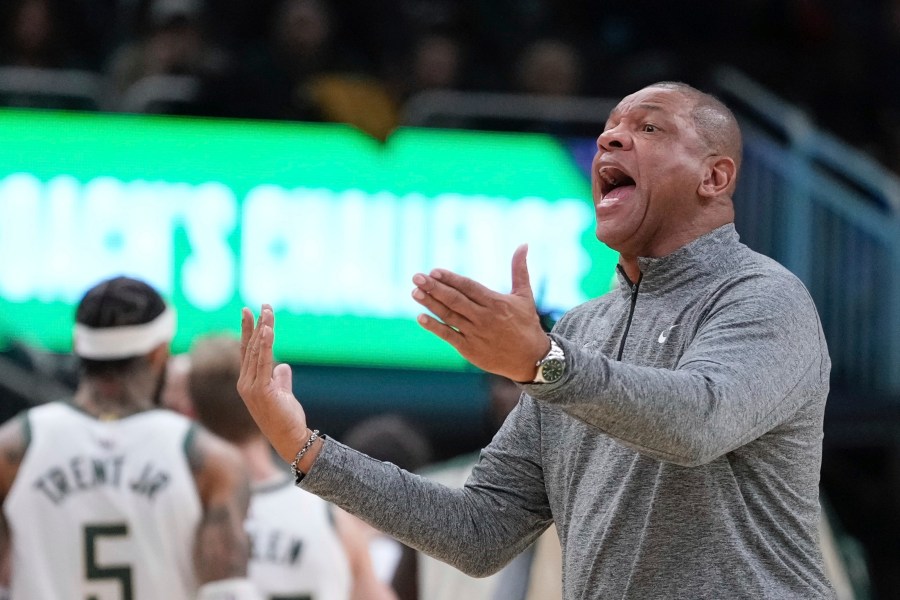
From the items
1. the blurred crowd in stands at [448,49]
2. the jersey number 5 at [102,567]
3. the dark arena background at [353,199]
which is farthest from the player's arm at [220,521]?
the blurred crowd in stands at [448,49]

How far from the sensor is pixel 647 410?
6.68 feet

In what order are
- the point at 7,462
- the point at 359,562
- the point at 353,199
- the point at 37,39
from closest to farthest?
the point at 7,462 < the point at 359,562 < the point at 353,199 < the point at 37,39

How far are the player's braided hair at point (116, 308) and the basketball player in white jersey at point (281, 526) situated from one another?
1.08 feet

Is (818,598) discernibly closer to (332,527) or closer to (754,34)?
(332,527)

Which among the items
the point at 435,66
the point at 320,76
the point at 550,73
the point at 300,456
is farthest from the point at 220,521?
the point at 550,73

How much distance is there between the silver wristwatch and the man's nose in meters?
0.76

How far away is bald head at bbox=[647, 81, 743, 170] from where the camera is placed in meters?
2.69

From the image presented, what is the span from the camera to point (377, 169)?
8391 millimetres

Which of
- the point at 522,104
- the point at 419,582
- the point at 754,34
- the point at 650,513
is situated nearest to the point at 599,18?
the point at 754,34

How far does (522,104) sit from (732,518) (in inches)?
256

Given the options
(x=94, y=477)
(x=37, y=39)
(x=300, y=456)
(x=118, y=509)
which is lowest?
(x=118, y=509)

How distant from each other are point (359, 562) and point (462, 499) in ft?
8.12

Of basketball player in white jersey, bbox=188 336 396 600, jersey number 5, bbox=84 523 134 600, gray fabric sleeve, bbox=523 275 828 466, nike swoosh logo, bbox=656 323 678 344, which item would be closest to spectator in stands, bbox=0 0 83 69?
basketball player in white jersey, bbox=188 336 396 600

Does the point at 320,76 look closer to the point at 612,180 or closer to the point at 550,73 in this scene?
the point at 550,73
